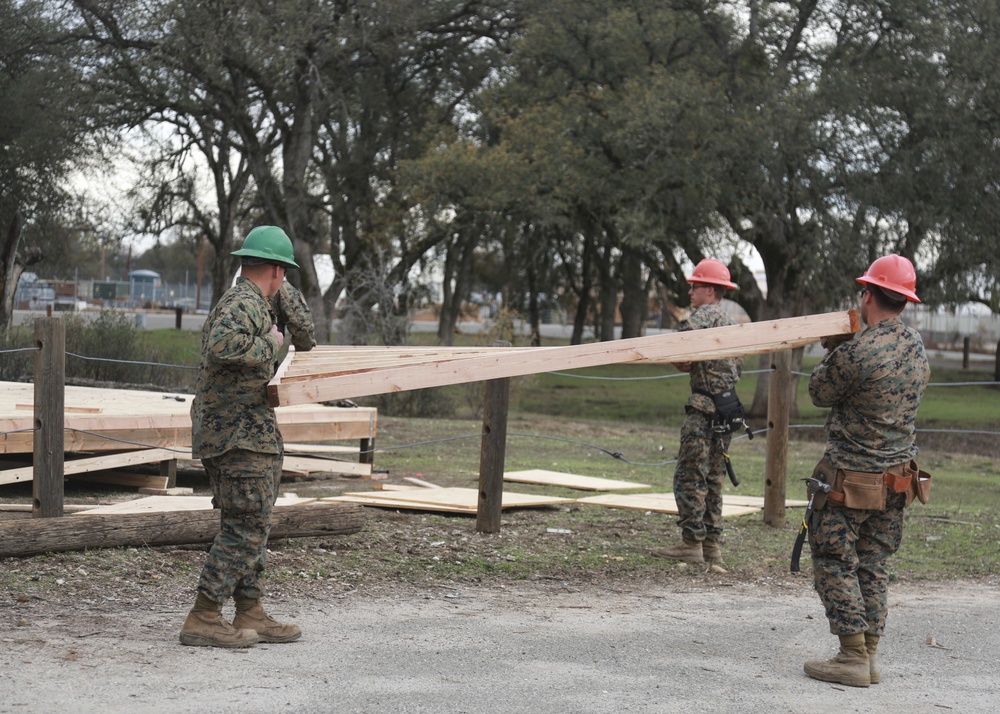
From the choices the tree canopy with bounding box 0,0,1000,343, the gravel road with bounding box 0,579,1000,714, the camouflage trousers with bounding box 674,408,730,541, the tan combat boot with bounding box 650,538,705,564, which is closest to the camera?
the gravel road with bounding box 0,579,1000,714

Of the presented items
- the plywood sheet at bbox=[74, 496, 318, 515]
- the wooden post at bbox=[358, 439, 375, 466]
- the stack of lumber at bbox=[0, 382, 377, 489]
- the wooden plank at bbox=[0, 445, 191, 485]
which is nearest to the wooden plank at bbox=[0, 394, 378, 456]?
the stack of lumber at bbox=[0, 382, 377, 489]

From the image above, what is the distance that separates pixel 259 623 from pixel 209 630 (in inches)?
10.8

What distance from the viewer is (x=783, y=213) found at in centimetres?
2322

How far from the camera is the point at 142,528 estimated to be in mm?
7195

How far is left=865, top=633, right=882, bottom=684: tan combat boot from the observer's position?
5531mm

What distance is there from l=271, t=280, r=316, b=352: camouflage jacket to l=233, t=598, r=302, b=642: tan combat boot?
139 cm

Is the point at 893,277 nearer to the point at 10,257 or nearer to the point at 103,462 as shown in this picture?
the point at 103,462

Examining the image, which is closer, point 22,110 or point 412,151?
point 22,110

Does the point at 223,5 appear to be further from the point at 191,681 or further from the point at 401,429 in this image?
the point at 191,681

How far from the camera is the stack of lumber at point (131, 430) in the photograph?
897 centimetres

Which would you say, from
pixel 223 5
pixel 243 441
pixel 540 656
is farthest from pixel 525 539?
pixel 223 5

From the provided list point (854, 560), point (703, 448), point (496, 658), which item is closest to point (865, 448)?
point (854, 560)

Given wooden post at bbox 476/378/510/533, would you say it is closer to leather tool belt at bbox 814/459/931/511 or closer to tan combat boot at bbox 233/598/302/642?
tan combat boot at bbox 233/598/302/642

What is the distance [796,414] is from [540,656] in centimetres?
2189
